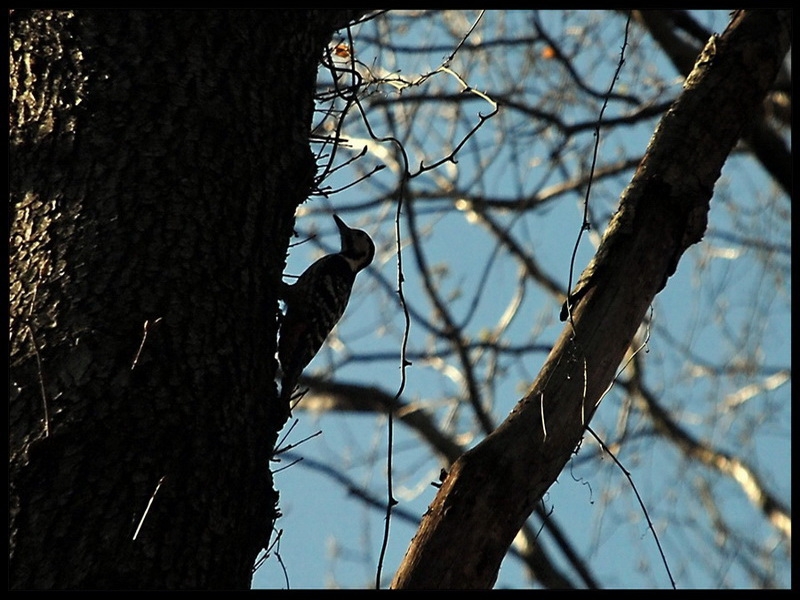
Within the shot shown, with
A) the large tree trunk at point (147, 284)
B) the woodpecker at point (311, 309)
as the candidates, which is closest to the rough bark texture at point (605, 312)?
the large tree trunk at point (147, 284)

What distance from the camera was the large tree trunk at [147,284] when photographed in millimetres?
2504

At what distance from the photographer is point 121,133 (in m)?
2.91

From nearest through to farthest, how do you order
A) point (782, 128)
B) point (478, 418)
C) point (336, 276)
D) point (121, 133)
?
1. point (121, 133)
2. point (336, 276)
3. point (478, 418)
4. point (782, 128)

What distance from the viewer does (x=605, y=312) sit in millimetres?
3123

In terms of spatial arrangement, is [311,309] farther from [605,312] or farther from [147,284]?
[147,284]

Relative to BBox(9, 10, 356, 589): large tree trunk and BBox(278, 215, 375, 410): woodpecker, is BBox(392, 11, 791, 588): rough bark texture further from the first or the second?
BBox(278, 215, 375, 410): woodpecker

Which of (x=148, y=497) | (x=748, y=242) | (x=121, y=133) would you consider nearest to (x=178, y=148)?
(x=121, y=133)

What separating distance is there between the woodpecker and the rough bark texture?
1841 mm

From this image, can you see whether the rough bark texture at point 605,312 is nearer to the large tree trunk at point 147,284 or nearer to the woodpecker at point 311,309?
the large tree trunk at point 147,284

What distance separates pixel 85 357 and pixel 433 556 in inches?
38.3

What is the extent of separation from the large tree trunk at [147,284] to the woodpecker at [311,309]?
5.65 feet

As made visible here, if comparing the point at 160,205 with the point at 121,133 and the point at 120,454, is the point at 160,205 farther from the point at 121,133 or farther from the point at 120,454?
the point at 120,454

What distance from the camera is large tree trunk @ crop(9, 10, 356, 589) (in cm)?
250

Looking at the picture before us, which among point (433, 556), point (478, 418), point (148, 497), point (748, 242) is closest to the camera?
point (148, 497)
